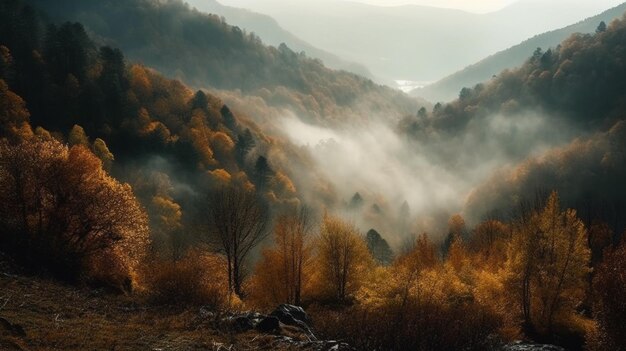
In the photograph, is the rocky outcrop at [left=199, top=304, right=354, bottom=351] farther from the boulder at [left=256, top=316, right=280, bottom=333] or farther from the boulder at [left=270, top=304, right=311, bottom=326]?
the boulder at [left=270, top=304, right=311, bottom=326]

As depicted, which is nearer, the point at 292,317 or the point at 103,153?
the point at 292,317

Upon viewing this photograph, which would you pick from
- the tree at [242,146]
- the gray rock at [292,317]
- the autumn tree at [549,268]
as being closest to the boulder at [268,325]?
the gray rock at [292,317]

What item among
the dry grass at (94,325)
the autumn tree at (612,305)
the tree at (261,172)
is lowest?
the autumn tree at (612,305)

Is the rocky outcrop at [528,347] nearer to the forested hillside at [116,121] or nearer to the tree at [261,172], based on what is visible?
the forested hillside at [116,121]

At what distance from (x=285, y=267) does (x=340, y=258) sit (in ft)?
28.0

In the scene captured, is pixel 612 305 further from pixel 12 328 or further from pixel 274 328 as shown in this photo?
pixel 12 328

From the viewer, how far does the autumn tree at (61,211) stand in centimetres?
3469

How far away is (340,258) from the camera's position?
5888 centimetres

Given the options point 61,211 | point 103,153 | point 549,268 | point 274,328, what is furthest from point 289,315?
point 103,153

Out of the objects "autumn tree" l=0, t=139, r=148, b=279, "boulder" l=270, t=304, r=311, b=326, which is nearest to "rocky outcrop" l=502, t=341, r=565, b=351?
"boulder" l=270, t=304, r=311, b=326

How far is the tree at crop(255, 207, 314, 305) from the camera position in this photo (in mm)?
53781

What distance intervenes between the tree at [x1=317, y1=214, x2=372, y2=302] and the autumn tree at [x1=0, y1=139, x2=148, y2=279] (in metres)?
25.6

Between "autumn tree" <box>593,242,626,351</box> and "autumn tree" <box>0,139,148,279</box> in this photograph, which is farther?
"autumn tree" <box>593,242,626,351</box>

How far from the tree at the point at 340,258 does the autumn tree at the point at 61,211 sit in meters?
25.6
